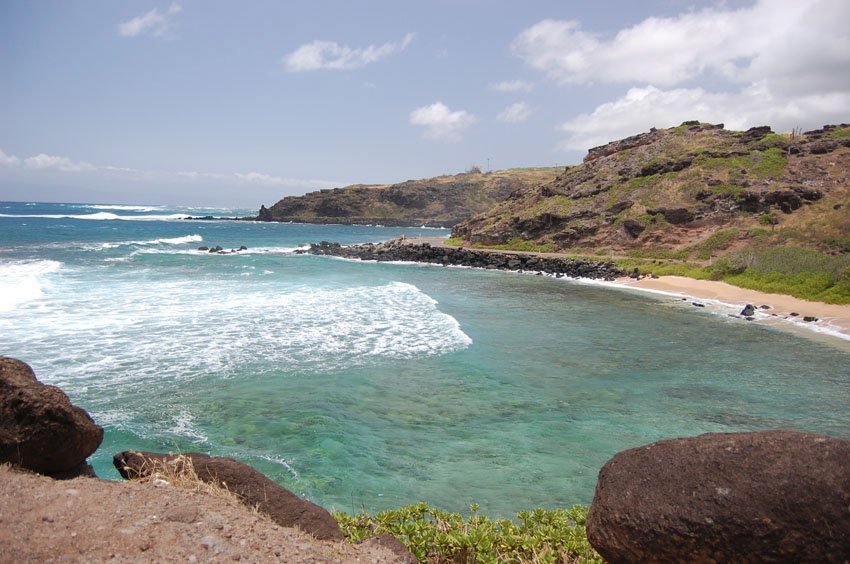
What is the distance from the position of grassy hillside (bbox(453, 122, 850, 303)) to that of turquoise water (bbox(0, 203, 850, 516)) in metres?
14.5

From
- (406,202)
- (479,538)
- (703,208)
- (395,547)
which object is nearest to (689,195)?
(703,208)

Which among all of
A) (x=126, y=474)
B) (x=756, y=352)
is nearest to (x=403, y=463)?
(x=126, y=474)

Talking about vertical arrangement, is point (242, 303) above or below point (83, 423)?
below

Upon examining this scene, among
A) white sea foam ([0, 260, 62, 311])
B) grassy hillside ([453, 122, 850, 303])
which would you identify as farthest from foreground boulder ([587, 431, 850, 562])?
grassy hillside ([453, 122, 850, 303])

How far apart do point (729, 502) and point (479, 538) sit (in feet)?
7.47

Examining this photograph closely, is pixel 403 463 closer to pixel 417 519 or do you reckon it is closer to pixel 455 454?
pixel 455 454

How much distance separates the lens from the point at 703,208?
48281 mm

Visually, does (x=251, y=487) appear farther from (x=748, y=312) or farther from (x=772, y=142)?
(x=772, y=142)

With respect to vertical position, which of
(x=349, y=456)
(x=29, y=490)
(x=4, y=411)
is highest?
(x=4, y=411)

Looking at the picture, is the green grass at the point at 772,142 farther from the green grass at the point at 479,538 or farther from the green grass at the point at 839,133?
the green grass at the point at 479,538

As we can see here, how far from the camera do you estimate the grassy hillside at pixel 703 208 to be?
3653 centimetres

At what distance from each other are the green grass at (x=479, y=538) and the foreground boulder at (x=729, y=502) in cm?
104

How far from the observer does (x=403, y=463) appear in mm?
9242

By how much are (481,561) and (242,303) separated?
21.0 metres
